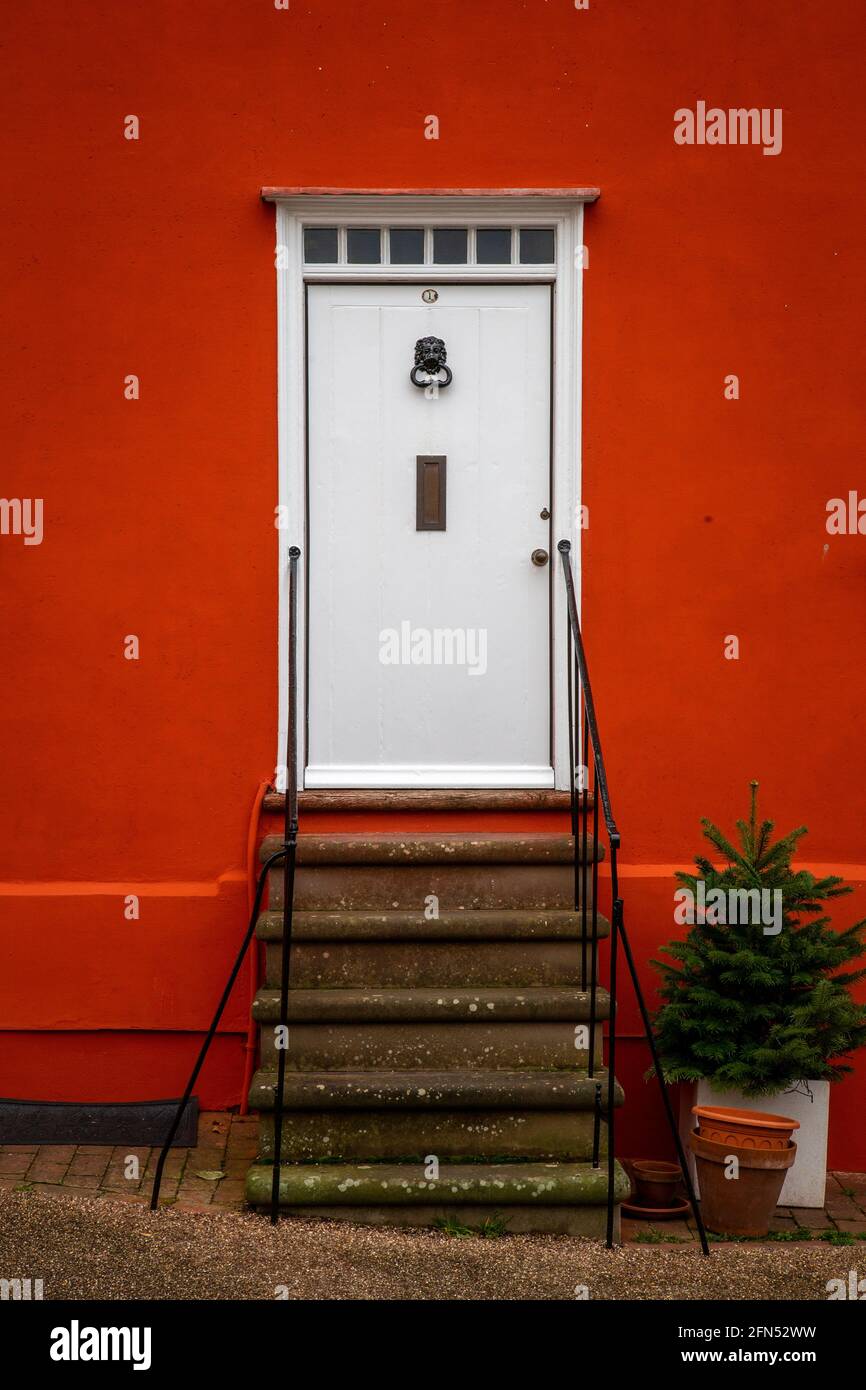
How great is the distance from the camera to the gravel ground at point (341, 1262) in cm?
411

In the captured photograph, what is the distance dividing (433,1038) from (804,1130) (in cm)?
141

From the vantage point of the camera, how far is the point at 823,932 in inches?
203

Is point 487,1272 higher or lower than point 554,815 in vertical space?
lower

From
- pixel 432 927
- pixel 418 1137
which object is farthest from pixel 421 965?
pixel 418 1137

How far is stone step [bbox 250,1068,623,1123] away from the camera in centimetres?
468

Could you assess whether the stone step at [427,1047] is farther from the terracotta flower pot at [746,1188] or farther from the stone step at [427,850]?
the stone step at [427,850]

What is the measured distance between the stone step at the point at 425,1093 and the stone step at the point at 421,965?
419 millimetres

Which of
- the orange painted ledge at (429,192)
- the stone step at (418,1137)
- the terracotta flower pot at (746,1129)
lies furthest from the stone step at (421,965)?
the orange painted ledge at (429,192)

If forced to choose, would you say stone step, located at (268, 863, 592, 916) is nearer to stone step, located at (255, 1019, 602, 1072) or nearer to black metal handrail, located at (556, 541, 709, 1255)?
black metal handrail, located at (556, 541, 709, 1255)

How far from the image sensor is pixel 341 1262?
424 centimetres

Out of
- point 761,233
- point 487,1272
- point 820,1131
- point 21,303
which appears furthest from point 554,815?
point 21,303

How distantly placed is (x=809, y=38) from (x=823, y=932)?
3.52m

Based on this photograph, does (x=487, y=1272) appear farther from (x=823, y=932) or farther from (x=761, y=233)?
(x=761, y=233)

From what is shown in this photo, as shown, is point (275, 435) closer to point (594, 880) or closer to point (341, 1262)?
point (594, 880)
